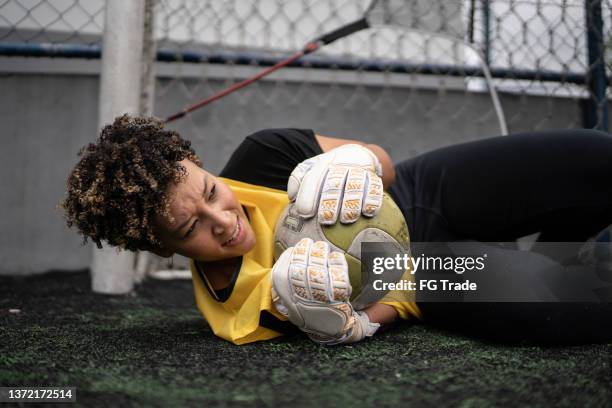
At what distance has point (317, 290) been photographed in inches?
35.9

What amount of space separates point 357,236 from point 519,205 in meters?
0.38

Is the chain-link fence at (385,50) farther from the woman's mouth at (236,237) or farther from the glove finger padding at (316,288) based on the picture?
the glove finger padding at (316,288)

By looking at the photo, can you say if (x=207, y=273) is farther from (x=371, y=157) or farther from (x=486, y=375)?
(x=486, y=375)

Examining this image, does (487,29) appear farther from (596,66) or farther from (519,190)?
(519,190)

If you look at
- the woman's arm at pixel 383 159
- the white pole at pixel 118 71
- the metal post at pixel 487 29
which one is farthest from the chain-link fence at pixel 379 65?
the woman's arm at pixel 383 159

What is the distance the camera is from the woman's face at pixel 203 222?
3.35 feet

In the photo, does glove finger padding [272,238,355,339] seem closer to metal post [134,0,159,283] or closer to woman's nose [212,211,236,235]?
woman's nose [212,211,236,235]

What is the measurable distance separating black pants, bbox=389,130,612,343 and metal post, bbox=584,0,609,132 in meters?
1.03

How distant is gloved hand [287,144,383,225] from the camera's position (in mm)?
986

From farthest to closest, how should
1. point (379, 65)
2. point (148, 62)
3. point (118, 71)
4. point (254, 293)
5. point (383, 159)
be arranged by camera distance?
point (379, 65), point (148, 62), point (118, 71), point (383, 159), point (254, 293)

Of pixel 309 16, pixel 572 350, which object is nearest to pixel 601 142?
pixel 572 350

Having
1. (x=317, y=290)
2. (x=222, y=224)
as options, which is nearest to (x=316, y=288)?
(x=317, y=290)

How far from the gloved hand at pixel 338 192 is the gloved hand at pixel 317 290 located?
0.07m

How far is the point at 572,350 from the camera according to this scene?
95 cm
